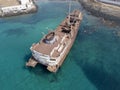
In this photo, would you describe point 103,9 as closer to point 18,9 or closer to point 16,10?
point 18,9

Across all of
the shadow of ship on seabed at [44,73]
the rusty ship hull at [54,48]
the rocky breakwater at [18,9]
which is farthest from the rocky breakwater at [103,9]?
the shadow of ship on seabed at [44,73]

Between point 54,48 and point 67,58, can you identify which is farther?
point 67,58

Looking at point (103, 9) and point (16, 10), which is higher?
point (16, 10)

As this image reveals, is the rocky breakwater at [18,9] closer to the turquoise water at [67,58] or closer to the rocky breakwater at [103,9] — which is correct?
the turquoise water at [67,58]

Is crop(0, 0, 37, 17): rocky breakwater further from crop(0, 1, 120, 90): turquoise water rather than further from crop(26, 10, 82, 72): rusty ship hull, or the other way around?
crop(26, 10, 82, 72): rusty ship hull

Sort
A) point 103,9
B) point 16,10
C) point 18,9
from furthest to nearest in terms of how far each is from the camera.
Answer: point 103,9 → point 18,9 → point 16,10

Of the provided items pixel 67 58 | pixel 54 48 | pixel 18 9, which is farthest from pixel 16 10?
pixel 54 48

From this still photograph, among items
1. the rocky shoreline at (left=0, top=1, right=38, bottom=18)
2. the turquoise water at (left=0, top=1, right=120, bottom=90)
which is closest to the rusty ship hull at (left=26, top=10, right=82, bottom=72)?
the turquoise water at (left=0, top=1, right=120, bottom=90)
